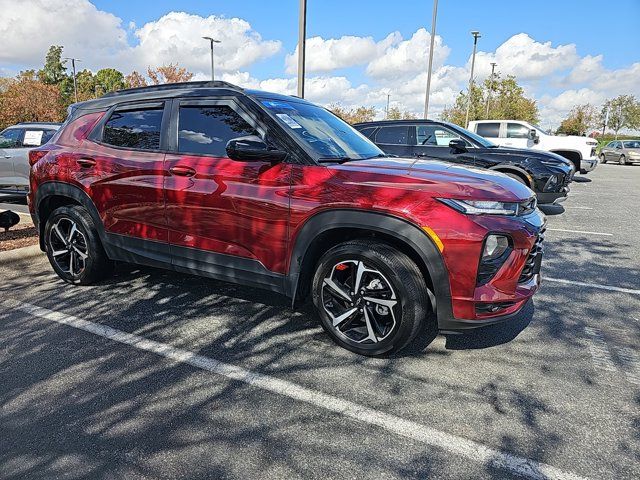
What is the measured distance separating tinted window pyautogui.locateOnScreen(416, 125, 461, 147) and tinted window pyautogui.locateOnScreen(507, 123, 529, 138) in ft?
29.9

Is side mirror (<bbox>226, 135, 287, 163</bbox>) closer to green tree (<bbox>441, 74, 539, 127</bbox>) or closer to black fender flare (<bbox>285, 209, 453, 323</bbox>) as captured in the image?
black fender flare (<bbox>285, 209, 453, 323</bbox>)

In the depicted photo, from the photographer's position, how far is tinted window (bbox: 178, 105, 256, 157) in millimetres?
3426

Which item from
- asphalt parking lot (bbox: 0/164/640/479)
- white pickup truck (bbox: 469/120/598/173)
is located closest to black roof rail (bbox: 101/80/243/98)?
asphalt parking lot (bbox: 0/164/640/479)

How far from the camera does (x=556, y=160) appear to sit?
27.8 ft

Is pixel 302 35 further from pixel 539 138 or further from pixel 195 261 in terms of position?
pixel 539 138

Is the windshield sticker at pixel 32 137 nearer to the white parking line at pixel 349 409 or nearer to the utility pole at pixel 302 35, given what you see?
the utility pole at pixel 302 35

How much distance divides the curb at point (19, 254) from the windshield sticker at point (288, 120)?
3568 millimetres

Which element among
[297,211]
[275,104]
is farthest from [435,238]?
[275,104]

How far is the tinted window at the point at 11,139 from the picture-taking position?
29.0 feet

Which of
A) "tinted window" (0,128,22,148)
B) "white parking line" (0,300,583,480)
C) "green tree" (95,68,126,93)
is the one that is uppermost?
"green tree" (95,68,126,93)

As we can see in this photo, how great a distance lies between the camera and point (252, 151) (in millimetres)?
3012

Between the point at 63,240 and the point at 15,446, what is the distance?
2.66 meters

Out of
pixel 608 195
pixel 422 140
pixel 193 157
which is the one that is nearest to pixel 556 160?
pixel 422 140

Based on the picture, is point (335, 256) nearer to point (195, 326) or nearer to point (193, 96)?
point (195, 326)
